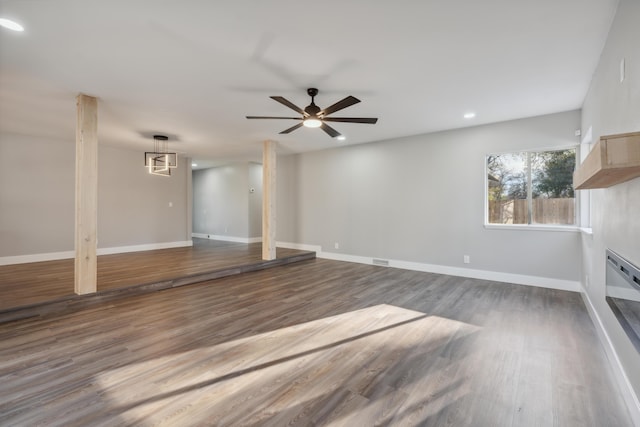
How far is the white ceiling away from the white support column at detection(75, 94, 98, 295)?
0.30m

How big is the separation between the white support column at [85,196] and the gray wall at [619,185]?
5.38 metres

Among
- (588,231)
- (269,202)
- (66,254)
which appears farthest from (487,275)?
(66,254)

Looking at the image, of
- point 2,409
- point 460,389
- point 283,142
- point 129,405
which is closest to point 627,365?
point 460,389

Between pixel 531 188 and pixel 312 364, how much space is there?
4.66m

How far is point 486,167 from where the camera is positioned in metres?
5.20

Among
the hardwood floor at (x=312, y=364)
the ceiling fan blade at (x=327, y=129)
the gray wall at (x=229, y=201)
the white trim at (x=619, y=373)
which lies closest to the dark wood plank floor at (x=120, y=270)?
the hardwood floor at (x=312, y=364)

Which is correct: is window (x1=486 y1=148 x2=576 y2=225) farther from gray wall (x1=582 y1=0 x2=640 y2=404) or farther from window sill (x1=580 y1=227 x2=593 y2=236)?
gray wall (x1=582 y1=0 x2=640 y2=404)

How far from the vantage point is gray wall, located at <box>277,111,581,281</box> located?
184 inches

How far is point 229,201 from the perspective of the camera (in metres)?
9.76

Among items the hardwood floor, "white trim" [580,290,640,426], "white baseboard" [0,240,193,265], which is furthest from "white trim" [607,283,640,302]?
"white baseboard" [0,240,193,265]

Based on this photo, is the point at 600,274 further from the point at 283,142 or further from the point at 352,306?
the point at 283,142

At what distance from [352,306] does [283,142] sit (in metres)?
4.18

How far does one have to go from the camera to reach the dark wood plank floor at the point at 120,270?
3.93 m

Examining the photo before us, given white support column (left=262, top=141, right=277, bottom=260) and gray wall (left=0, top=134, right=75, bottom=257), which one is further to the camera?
white support column (left=262, top=141, right=277, bottom=260)
